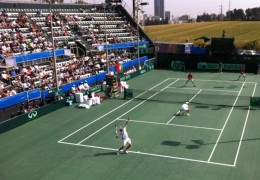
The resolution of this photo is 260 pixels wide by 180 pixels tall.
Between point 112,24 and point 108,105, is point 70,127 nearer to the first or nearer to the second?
point 108,105

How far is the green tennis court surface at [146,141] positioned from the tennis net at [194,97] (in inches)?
3.1

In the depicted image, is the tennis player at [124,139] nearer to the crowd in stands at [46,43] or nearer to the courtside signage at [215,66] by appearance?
the crowd in stands at [46,43]

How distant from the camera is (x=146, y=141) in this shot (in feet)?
70.6

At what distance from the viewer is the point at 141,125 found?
974 inches

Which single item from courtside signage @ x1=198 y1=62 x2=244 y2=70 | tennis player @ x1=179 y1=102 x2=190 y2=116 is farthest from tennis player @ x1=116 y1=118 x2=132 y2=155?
courtside signage @ x1=198 y1=62 x2=244 y2=70

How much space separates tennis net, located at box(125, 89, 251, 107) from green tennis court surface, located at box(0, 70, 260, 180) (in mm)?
78

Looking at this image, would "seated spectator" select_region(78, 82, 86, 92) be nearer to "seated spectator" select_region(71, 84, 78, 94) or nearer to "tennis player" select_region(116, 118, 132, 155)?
"seated spectator" select_region(71, 84, 78, 94)

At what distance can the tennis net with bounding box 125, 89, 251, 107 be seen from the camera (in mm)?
30156

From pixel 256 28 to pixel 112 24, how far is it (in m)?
56.1

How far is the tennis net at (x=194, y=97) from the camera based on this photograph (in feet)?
98.9

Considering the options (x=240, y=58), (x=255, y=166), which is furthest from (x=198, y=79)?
(x=255, y=166)

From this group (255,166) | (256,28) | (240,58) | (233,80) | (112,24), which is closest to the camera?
(255,166)

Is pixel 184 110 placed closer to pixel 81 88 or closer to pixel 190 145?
pixel 190 145

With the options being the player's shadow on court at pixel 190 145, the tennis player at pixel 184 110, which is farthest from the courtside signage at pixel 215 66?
the player's shadow on court at pixel 190 145
